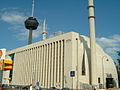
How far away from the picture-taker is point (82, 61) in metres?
50.9

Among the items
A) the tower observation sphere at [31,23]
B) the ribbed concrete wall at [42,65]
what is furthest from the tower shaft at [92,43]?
the tower observation sphere at [31,23]

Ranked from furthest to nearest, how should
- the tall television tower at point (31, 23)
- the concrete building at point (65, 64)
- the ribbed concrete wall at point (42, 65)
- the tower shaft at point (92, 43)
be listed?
the tall television tower at point (31, 23) → the ribbed concrete wall at point (42, 65) → the concrete building at point (65, 64) → the tower shaft at point (92, 43)

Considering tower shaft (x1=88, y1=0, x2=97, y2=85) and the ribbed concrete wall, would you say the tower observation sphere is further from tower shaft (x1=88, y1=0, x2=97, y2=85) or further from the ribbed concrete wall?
tower shaft (x1=88, y1=0, x2=97, y2=85)

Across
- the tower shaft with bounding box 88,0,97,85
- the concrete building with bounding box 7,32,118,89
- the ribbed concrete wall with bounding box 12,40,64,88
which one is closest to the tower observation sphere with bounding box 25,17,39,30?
the ribbed concrete wall with bounding box 12,40,64,88

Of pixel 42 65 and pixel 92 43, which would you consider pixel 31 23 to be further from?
pixel 92 43

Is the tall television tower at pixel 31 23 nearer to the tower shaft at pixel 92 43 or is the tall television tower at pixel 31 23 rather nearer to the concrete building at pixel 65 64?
the concrete building at pixel 65 64

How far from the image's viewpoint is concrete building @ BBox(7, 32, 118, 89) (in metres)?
47.9

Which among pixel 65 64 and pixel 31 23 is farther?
pixel 31 23

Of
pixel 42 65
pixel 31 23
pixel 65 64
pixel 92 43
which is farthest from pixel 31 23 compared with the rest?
pixel 92 43

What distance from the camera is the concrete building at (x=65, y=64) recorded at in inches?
1888

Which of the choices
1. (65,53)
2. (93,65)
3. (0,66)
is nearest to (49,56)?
(65,53)

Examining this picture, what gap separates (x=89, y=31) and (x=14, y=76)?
41035 millimetres

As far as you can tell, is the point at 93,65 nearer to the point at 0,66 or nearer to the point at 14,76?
the point at 0,66

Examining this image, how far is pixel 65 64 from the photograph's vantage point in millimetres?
48938
